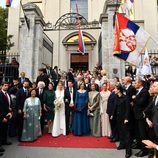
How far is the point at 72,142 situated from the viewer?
7508mm

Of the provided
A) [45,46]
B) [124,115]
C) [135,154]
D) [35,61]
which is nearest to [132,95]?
[124,115]

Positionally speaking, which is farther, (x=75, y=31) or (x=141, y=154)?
(x=75, y=31)

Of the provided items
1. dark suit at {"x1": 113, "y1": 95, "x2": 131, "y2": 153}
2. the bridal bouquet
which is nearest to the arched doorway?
the bridal bouquet

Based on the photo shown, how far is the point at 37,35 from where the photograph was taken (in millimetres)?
13602

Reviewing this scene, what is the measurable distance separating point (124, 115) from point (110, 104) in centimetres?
123

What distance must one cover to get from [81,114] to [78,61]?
14922mm

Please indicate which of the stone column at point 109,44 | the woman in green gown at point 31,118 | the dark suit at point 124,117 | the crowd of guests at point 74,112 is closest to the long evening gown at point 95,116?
the crowd of guests at point 74,112

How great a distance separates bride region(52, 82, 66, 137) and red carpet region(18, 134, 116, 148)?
1.20 ft

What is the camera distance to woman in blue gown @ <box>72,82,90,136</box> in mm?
8523

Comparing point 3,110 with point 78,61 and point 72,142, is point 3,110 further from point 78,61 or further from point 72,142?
point 78,61

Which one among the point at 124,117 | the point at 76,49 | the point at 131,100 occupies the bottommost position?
the point at 124,117

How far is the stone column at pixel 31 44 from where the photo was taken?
13.2 meters

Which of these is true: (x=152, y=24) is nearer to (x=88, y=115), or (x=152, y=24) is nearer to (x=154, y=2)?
(x=154, y=2)

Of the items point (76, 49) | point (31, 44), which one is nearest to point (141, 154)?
point (31, 44)
